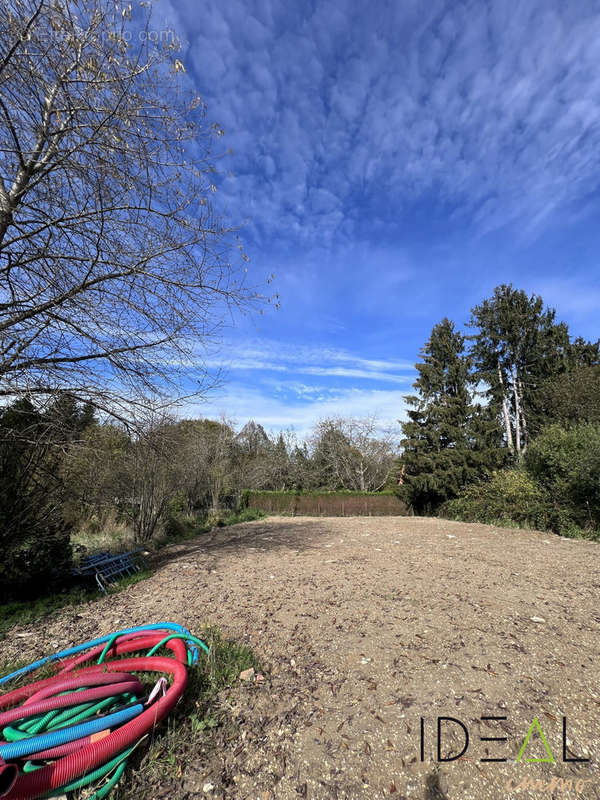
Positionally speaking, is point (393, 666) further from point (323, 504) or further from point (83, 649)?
point (323, 504)

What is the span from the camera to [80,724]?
5.61 ft

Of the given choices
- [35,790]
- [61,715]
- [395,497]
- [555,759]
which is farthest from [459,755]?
[395,497]

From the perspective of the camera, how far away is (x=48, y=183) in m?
3.06

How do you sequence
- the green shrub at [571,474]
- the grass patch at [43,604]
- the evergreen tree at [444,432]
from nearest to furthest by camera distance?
the grass patch at [43,604]
the green shrub at [571,474]
the evergreen tree at [444,432]

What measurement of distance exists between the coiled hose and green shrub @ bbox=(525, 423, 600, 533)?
27.8ft

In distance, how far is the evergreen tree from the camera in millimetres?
14617

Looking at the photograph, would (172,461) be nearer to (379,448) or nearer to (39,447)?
(39,447)

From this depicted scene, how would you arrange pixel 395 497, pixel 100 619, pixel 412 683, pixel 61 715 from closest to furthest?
pixel 61 715 < pixel 412 683 < pixel 100 619 < pixel 395 497

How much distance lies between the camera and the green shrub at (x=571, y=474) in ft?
24.1

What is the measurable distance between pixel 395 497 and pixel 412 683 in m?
14.9

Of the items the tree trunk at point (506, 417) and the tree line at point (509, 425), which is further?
the tree trunk at point (506, 417)

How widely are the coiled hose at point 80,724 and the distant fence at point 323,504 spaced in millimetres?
13771

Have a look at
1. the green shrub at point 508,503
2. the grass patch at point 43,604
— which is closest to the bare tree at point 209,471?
the grass patch at point 43,604

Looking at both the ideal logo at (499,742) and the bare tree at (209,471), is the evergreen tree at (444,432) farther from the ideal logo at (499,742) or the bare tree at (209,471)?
the ideal logo at (499,742)
